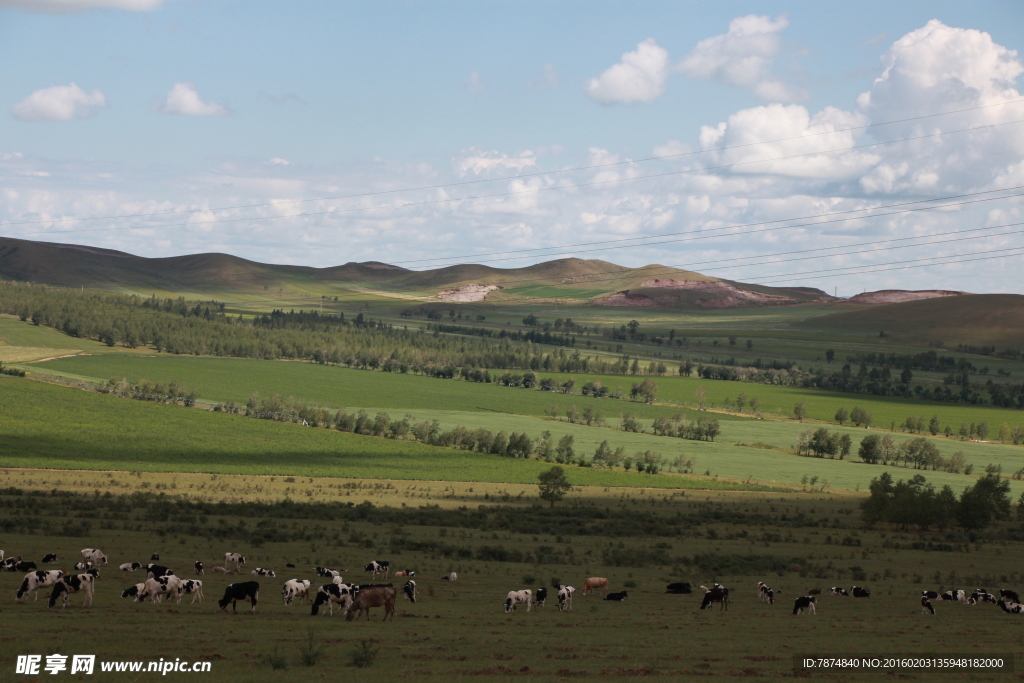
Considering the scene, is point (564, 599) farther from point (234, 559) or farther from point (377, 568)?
point (234, 559)

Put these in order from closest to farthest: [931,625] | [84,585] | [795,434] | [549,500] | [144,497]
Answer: [84,585]
[931,625]
[144,497]
[549,500]
[795,434]

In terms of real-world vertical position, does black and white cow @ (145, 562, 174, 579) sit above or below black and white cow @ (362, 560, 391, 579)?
above

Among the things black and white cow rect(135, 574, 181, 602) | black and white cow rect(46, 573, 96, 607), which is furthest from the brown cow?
black and white cow rect(46, 573, 96, 607)

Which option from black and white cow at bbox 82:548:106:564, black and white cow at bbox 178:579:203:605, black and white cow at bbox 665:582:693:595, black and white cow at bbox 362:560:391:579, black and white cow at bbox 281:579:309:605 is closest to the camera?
black and white cow at bbox 178:579:203:605

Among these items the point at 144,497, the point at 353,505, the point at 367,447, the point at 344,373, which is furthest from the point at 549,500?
the point at 344,373

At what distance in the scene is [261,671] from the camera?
53.7 ft

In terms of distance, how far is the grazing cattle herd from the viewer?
76.3 ft

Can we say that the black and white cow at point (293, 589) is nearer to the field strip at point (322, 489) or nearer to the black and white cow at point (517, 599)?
the black and white cow at point (517, 599)

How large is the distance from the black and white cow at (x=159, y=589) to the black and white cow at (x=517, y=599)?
9.47 m

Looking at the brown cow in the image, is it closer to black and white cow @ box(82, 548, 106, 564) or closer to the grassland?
the grassland

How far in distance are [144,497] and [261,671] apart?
44.1 m

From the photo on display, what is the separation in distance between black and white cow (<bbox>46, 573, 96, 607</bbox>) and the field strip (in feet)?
122

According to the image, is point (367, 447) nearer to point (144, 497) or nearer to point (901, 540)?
point (144, 497)

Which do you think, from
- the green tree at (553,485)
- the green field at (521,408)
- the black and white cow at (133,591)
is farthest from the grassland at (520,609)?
the green field at (521,408)
